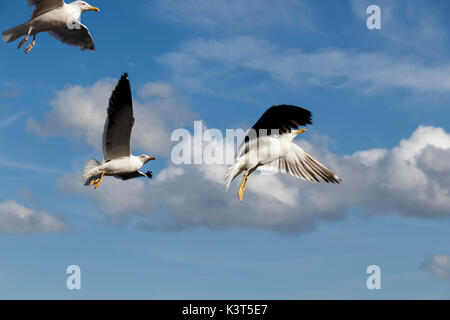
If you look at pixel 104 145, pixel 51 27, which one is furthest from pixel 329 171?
pixel 51 27

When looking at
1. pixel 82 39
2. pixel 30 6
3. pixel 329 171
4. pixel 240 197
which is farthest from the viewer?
pixel 82 39

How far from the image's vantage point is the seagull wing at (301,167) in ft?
53.8

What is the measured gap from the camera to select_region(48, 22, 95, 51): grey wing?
1863 cm

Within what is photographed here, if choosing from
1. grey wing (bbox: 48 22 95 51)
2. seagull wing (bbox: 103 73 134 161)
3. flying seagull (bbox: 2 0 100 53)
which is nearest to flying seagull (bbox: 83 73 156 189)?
seagull wing (bbox: 103 73 134 161)

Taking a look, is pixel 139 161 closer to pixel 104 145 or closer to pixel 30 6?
pixel 104 145

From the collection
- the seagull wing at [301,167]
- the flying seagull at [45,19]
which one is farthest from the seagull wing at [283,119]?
the flying seagull at [45,19]

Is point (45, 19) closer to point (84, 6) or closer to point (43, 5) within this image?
point (43, 5)

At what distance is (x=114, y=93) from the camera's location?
13750mm

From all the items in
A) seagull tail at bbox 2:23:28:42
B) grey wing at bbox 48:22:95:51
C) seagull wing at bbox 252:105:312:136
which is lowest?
seagull wing at bbox 252:105:312:136

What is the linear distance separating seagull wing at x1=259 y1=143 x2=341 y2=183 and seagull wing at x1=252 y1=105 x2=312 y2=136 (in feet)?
8.40

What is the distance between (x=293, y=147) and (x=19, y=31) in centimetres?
945

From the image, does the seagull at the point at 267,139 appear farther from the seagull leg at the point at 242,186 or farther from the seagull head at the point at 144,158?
the seagull head at the point at 144,158

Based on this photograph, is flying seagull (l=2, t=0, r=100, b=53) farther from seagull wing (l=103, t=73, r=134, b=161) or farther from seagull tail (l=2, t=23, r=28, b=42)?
seagull wing (l=103, t=73, r=134, b=161)
